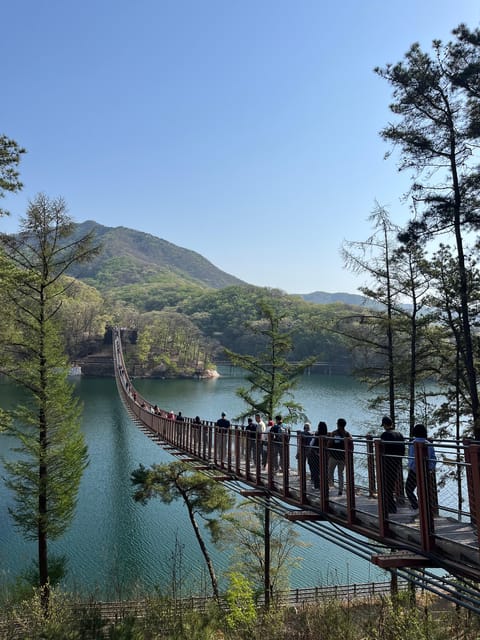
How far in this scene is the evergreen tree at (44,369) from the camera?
1334 centimetres

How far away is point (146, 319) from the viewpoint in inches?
3930

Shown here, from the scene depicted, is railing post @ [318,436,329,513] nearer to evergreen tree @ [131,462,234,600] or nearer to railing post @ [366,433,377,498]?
railing post @ [366,433,377,498]

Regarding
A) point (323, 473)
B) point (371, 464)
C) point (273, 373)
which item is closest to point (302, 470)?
point (323, 473)

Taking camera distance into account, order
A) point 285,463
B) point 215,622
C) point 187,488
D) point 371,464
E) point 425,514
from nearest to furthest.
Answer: point 425,514
point 371,464
point 285,463
point 215,622
point 187,488

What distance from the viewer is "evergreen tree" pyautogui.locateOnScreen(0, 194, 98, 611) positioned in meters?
13.3

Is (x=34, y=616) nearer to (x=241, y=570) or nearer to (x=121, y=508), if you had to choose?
(x=241, y=570)

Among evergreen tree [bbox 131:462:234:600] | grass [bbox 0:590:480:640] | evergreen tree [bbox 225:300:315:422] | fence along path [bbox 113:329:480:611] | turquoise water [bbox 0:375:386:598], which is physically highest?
evergreen tree [bbox 225:300:315:422]

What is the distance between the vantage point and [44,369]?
13898 mm

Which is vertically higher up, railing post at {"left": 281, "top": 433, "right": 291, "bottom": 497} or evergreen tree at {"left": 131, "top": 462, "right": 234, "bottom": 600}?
railing post at {"left": 281, "top": 433, "right": 291, "bottom": 497}

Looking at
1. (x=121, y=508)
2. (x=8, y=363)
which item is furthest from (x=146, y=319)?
(x=8, y=363)

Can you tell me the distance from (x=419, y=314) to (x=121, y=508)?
15853mm

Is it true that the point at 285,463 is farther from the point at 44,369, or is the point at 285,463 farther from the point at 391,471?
the point at 44,369

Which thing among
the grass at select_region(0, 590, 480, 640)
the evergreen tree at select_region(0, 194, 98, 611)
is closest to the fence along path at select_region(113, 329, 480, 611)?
the grass at select_region(0, 590, 480, 640)

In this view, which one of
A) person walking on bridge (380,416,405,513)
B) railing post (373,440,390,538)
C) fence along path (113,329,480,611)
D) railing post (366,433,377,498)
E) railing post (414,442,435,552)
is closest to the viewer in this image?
fence along path (113,329,480,611)
